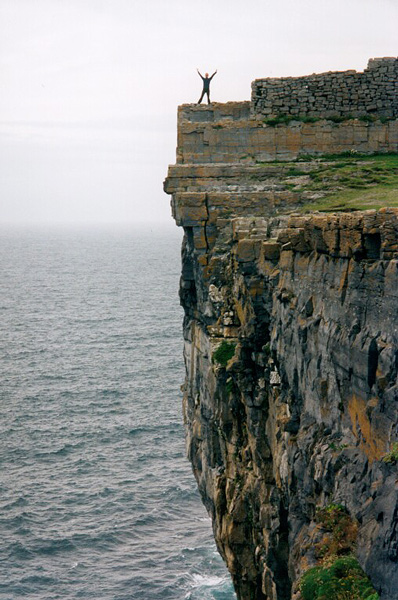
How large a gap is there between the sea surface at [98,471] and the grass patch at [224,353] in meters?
15.5

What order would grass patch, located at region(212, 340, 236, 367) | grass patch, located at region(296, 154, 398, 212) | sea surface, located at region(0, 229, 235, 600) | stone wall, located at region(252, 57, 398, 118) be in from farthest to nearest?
sea surface, located at region(0, 229, 235, 600) < stone wall, located at region(252, 57, 398, 118) < grass patch, located at region(212, 340, 236, 367) < grass patch, located at region(296, 154, 398, 212)

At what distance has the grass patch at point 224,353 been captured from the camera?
2408cm

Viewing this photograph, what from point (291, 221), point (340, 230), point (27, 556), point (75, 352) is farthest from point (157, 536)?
point (75, 352)

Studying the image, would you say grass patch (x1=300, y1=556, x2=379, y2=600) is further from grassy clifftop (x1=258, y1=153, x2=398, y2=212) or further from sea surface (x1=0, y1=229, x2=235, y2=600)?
sea surface (x1=0, y1=229, x2=235, y2=600)

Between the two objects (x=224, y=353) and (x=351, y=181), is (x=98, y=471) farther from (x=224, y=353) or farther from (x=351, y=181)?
(x=351, y=181)

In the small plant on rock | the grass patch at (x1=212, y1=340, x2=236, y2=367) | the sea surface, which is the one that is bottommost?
the sea surface

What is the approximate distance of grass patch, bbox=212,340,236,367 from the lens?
24.1 metres

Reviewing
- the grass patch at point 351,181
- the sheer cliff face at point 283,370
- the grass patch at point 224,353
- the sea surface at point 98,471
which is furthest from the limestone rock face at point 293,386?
the sea surface at point 98,471

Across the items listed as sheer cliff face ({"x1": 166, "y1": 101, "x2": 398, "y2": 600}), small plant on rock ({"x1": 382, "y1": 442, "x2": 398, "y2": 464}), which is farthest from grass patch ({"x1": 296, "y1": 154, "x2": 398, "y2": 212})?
small plant on rock ({"x1": 382, "y1": 442, "x2": 398, "y2": 464})

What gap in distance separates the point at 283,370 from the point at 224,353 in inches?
169

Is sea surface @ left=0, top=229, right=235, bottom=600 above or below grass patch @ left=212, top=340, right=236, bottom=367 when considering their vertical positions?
below

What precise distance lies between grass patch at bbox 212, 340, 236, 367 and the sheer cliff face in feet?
0.12

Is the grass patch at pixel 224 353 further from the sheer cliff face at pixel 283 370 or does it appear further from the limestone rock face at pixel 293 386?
the limestone rock face at pixel 293 386

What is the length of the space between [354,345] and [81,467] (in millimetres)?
35287
